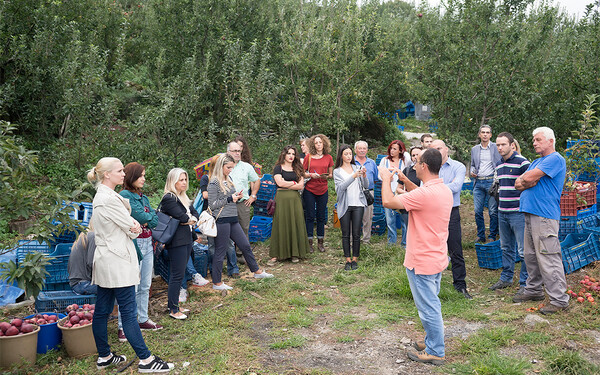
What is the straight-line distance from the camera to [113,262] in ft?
14.7

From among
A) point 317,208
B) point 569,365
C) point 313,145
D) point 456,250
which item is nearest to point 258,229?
point 317,208

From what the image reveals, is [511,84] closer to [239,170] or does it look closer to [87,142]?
[239,170]

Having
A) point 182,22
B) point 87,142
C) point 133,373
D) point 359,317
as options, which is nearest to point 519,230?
point 359,317

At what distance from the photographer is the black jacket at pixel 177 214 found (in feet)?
18.7

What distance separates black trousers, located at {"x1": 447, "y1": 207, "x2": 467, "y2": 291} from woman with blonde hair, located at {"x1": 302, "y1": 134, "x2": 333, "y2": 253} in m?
2.76

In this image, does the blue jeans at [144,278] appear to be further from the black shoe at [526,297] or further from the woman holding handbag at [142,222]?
the black shoe at [526,297]

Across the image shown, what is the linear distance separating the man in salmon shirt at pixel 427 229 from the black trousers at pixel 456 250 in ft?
6.58

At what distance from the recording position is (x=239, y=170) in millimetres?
7898

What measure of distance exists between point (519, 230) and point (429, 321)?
2603mm

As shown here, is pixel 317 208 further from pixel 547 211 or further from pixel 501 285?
pixel 547 211

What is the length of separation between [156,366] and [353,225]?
13.6 feet

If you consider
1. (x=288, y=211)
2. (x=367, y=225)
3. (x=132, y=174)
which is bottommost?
(x=367, y=225)

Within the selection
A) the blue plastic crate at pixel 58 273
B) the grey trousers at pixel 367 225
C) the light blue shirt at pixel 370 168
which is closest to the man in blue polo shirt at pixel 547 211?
the light blue shirt at pixel 370 168

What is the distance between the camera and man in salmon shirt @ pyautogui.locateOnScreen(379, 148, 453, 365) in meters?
4.46
